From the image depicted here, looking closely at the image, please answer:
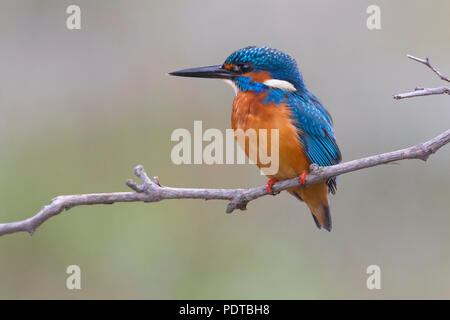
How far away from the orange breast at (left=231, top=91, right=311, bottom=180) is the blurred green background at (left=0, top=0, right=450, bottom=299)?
43.5 inches

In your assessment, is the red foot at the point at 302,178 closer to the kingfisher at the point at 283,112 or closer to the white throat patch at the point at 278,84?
the kingfisher at the point at 283,112

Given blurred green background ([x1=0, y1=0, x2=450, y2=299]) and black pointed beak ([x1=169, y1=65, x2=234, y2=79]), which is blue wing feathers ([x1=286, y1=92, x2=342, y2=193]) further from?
blurred green background ([x1=0, y1=0, x2=450, y2=299])

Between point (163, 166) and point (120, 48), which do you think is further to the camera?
point (120, 48)

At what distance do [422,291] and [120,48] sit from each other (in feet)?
8.52

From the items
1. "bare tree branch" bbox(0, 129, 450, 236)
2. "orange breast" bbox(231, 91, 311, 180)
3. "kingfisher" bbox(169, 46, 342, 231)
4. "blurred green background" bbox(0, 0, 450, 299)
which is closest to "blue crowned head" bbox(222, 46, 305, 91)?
"kingfisher" bbox(169, 46, 342, 231)

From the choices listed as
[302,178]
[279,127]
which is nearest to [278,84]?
[279,127]

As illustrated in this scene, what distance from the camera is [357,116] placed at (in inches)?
165

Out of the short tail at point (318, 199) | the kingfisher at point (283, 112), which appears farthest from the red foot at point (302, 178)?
the short tail at point (318, 199)

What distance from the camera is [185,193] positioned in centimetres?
222

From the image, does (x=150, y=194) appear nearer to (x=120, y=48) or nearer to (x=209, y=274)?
(x=209, y=274)

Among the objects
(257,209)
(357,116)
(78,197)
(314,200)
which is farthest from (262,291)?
(78,197)

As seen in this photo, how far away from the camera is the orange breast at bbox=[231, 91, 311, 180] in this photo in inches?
105

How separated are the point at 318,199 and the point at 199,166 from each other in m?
1.25

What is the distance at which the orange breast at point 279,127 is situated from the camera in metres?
2.67
